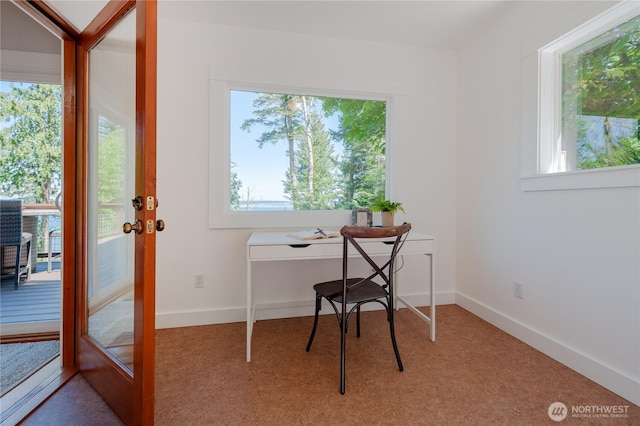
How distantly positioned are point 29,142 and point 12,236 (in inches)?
26.4

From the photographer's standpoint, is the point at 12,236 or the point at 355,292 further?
the point at 12,236

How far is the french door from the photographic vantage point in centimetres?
109

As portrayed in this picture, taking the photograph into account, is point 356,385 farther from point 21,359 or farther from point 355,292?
point 21,359

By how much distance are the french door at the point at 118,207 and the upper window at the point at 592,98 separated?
2290 mm

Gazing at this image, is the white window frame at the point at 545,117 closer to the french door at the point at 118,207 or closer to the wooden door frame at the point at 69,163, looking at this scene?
the french door at the point at 118,207

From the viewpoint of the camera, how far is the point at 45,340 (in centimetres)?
188

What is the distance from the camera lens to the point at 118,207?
4.91 ft

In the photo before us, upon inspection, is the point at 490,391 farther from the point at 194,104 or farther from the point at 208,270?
the point at 194,104

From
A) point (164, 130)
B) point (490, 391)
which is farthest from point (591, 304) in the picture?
point (164, 130)

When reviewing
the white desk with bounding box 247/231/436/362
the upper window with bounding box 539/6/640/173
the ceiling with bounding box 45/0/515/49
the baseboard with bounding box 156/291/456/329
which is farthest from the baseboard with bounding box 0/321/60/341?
the upper window with bounding box 539/6/640/173

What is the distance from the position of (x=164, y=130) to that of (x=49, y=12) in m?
0.88

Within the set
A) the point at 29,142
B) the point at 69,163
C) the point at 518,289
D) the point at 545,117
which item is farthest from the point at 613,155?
the point at 29,142

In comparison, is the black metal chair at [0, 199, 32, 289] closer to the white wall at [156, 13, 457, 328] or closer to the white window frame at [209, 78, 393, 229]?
the white wall at [156, 13, 457, 328]

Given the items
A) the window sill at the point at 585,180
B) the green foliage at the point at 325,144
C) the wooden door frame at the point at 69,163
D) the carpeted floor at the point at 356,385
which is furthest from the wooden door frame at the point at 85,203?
the window sill at the point at 585,180
